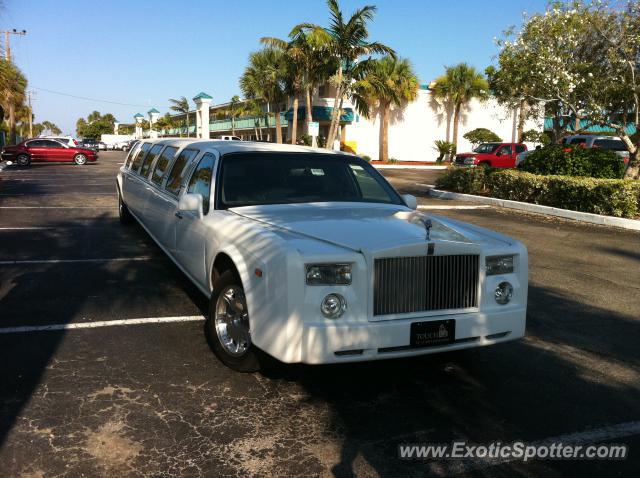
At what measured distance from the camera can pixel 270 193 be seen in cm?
526

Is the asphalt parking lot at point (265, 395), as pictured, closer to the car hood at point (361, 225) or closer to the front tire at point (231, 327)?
the front tire at point (231, 327)

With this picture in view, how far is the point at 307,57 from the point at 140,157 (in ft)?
85.8

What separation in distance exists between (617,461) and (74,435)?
10.1ft

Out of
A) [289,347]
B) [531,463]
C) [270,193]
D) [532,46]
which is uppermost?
[532,46]

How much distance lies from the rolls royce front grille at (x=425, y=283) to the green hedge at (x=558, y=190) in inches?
415

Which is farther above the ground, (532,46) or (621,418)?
(532,46)

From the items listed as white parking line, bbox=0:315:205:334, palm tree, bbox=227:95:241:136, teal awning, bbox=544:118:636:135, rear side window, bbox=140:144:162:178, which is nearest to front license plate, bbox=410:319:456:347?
white parking line, bbox=0:315:205:334

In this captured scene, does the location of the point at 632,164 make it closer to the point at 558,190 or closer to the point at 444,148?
the point at 558,190

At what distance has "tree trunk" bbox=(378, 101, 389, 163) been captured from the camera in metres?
42.1

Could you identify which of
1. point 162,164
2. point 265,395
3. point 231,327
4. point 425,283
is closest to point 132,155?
point 162,164

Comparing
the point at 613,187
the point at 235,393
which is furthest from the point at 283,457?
the point at 613,187

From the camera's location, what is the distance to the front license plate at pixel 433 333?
376 cm

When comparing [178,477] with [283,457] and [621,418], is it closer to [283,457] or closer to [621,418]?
[283,457]

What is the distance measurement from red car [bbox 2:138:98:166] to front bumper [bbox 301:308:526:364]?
33839 millimetres
